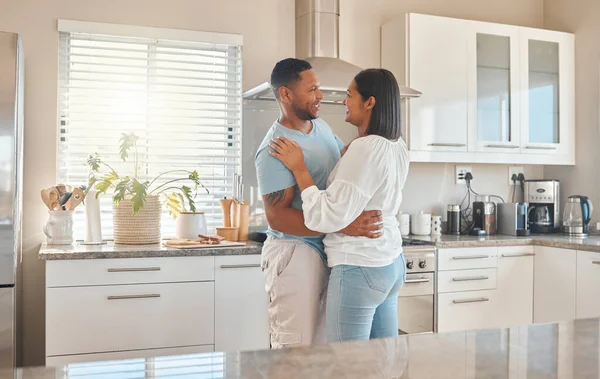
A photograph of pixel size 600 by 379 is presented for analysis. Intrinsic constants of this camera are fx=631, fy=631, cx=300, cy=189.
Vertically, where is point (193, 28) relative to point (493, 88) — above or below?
above

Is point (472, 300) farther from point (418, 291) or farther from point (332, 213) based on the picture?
point (332, 213)

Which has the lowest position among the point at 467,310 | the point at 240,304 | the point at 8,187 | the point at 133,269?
the point at 467,310

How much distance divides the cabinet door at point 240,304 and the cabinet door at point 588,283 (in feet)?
5.55

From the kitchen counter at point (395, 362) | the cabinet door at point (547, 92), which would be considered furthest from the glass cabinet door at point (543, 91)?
the kitchen counter at point (395, 362)

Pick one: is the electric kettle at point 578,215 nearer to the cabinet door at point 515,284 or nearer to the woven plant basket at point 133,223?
the cabinet door at point 515,284

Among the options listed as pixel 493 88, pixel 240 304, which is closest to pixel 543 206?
pixel 493 88

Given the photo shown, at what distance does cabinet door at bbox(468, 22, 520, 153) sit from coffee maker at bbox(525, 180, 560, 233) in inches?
15.3

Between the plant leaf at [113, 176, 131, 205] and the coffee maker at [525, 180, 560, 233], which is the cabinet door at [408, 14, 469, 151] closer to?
the coffee maker at [525, 180, 560, 233]

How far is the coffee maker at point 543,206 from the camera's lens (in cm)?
409

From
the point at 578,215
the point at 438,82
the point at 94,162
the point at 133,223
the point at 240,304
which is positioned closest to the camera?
the point at 240,304

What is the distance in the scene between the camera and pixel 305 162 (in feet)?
6.54

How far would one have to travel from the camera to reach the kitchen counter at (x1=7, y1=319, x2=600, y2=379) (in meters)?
0.69

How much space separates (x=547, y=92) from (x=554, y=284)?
129cm

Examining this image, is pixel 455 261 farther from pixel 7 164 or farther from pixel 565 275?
pixel 7 164
